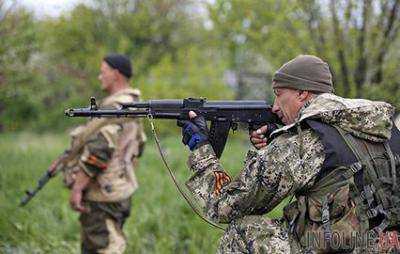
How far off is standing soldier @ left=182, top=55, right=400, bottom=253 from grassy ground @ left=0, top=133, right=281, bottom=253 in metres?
2.34

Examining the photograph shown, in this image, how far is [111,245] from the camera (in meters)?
5.31

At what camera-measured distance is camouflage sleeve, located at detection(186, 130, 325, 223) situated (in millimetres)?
2996

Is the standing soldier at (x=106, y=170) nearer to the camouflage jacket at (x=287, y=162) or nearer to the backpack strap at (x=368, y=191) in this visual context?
the camouflage jacket at (x=287, y=162)

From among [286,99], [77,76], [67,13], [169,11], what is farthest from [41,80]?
[169,11]

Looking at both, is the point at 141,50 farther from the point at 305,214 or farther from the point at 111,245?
the point at 305,214

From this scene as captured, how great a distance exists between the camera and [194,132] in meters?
3.39

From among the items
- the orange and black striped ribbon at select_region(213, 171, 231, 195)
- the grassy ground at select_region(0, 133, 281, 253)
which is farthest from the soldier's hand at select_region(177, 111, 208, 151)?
the grassy ground at select_region(0, 133, 281, 253)

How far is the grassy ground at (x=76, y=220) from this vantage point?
18.5 ft

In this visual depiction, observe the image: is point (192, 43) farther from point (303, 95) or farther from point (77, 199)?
point (303, 95)

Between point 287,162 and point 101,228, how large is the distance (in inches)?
103

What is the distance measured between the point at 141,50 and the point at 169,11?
1.99 metres

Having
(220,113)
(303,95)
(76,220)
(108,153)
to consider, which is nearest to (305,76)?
(303,95)

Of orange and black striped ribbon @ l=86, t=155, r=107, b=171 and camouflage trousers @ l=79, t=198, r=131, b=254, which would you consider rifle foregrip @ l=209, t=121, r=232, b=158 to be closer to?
orange and black striped ribbon @ l=86, t=155, r=107, b=171

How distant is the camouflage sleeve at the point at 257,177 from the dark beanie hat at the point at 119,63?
85.7 inches
